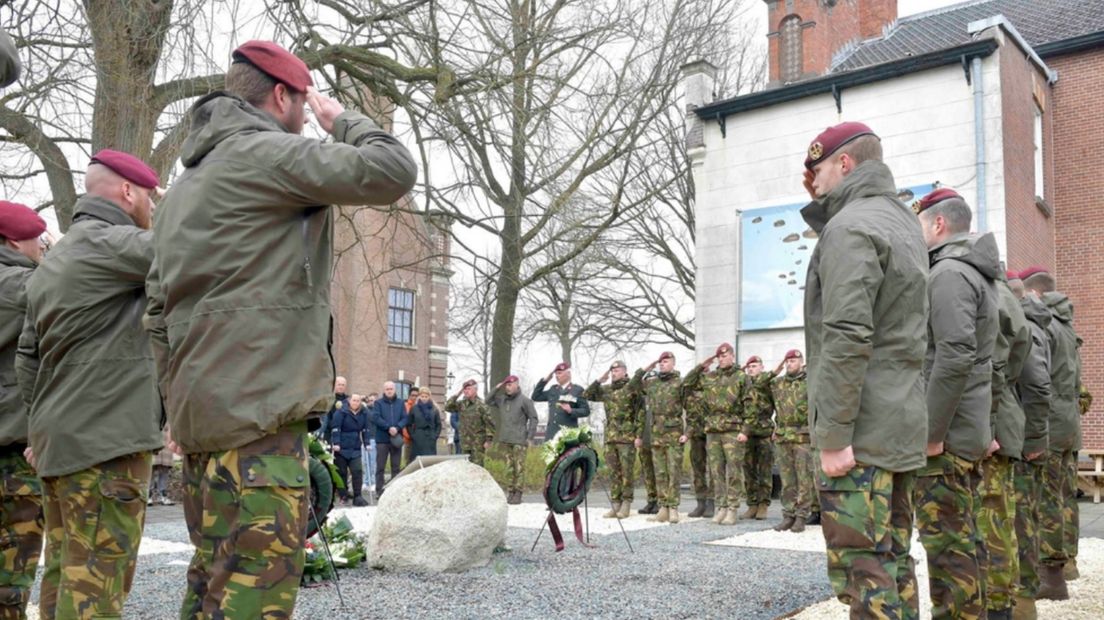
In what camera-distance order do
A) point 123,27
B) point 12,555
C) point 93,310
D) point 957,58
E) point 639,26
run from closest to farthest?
point 93,310 → point 12,555 → point 123,27 → point 639,26 → point 957,58

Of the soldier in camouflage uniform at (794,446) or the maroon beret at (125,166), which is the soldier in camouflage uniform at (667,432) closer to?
the soldier in camouflage uniform at (794,446)

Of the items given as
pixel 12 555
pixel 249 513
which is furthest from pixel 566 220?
pixel 249 513

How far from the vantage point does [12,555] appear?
14.6 feet

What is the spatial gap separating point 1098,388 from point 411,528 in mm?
15684

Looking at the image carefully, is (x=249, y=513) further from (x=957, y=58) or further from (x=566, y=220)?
(x=957, y=58)

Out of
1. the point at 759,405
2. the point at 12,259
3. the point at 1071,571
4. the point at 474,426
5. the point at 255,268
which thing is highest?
the point at 12,259

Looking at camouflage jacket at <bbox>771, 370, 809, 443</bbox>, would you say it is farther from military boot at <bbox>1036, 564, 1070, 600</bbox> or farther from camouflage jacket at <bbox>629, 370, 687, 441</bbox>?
military boot at <bbox>1036, 564, 1070, 600</bbox>

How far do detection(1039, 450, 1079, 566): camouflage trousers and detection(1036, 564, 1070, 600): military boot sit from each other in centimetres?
5

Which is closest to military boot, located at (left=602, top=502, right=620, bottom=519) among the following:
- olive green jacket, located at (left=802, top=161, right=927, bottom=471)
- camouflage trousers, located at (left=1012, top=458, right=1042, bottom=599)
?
camouflage trousers, located at (left=1012, top=458, right=1042, bottom=599)

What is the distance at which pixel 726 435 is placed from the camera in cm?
1277

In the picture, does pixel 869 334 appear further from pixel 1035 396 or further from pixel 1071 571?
pixel 1071 571

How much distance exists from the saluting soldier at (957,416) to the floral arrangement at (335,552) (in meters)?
4.56

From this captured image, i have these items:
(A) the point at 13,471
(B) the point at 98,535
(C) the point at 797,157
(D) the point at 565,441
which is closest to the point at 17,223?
(A) the point at 13,471

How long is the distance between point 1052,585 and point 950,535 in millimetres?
3013
